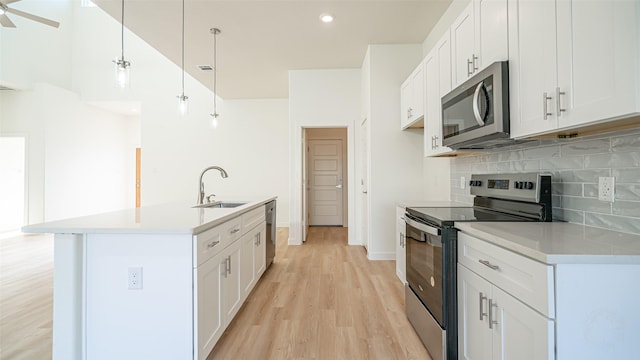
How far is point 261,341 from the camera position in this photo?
2.02 meters

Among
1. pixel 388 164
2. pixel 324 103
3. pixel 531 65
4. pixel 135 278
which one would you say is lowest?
pixel 135 278

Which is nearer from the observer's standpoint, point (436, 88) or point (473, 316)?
point (473, 316)

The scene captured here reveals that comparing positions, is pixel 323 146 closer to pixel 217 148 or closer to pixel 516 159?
pixel 217 148

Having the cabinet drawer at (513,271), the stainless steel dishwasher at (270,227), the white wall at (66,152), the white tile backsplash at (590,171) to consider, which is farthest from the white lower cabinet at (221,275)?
the white wall at (66,152)

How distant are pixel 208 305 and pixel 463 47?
2387 mm

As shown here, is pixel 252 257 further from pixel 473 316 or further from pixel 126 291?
pixel 473 316

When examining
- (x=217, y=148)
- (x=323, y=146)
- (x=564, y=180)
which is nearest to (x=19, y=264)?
(x=217, y=148)

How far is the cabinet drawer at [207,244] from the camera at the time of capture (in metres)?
1.56

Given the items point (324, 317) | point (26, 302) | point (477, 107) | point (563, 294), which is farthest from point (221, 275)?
point (26, 302)

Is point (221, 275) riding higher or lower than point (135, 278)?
lower

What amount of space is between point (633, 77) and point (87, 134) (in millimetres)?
8802

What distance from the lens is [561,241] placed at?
1.13 metres

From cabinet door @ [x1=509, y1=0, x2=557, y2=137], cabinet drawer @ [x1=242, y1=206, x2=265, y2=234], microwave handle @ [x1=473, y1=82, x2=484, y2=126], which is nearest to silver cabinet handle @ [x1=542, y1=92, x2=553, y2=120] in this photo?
cabinet door @ [x1=509, y1=0, x2=557, y2=137]

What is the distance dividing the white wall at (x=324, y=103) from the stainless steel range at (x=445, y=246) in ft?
9.37
